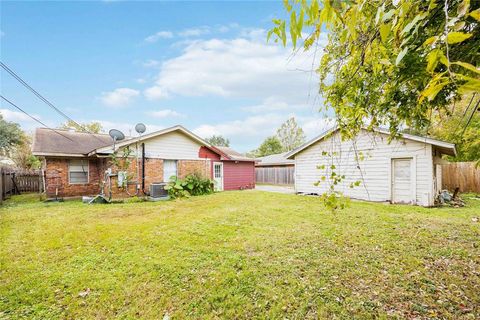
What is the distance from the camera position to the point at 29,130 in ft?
80.8

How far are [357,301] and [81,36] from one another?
1261 cm

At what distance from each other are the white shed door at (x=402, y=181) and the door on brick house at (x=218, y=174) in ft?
33.0

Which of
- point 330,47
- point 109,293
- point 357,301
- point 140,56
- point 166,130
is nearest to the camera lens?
point 330,47

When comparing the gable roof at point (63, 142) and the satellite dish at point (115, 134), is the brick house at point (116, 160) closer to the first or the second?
the gable roof at point (63, 142)

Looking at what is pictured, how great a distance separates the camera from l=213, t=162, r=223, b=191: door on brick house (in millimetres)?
15133

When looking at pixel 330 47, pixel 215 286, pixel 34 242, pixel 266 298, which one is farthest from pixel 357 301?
pixel 34 242

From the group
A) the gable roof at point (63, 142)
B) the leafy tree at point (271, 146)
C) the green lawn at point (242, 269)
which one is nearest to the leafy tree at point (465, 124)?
the green lawn at point (242, 269)

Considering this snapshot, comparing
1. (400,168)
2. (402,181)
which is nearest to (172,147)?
(400,168)

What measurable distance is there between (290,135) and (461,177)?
87.7ft

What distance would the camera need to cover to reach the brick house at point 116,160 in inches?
432

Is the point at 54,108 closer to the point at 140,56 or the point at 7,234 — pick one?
the point at 140,56

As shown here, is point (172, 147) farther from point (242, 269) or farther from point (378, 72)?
point (378, 72)

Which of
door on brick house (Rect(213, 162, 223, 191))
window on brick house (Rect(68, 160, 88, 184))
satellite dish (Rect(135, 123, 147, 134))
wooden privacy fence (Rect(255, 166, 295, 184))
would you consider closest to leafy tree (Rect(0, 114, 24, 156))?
window on brick house (Rect(68, 160, 88, 184))

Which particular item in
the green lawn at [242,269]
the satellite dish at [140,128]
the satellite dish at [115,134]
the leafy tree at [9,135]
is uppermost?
the leafy tree at [9,135]
